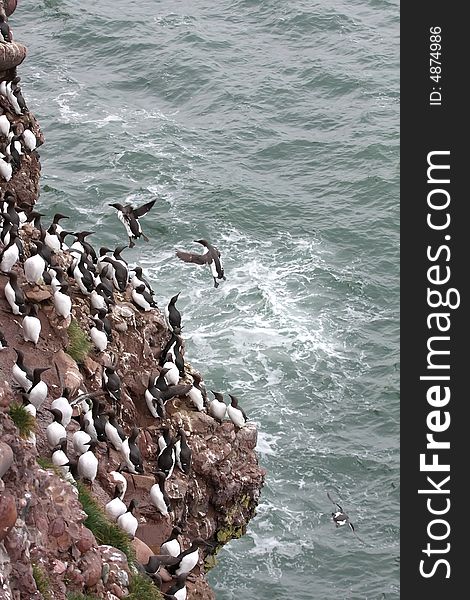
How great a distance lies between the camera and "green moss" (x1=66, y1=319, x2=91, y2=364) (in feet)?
62.2

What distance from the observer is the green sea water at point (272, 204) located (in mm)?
27422

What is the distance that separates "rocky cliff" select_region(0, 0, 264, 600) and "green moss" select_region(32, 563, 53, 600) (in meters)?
0.02

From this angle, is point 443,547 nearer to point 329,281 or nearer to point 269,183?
point 329,281

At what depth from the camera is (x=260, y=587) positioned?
25172 millimetres

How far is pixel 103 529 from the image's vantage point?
15.6m

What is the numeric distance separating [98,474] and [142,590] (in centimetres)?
304

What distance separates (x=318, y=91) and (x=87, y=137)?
1030cm

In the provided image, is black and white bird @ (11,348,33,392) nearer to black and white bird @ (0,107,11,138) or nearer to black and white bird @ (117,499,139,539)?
black and white bird @ (117,499,139,539)

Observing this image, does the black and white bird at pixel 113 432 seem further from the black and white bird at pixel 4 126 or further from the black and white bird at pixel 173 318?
the black and white bird at pixel 4 126

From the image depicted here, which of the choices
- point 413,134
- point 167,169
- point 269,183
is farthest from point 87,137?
point 413,134

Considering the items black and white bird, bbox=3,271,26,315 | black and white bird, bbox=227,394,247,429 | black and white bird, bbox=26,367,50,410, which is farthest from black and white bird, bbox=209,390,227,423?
black and white bird, bbox=26,367,50,410

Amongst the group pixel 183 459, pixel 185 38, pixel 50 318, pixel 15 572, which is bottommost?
pixel 185 38

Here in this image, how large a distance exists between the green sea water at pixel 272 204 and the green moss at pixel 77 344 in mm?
8450

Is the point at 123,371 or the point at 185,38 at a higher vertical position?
the point at 123,371
